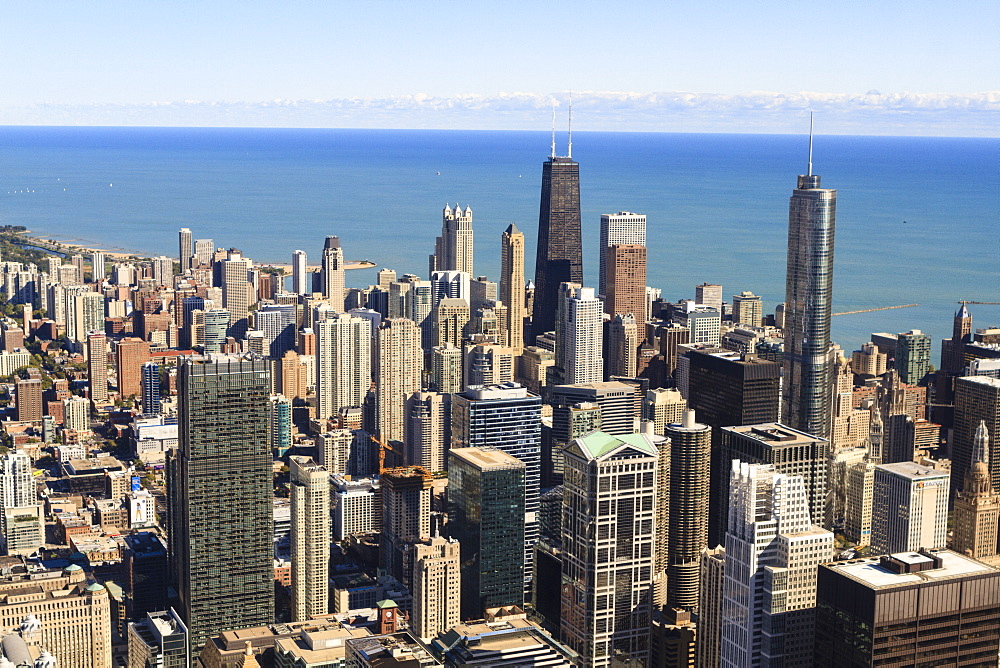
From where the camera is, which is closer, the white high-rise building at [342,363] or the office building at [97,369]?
the white high-rise building at [342,363]

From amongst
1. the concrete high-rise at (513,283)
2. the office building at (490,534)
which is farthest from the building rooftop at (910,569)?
the concrete high-rise at (513,283)

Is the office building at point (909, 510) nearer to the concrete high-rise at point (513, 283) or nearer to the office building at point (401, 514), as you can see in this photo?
the office building at point (401, 514)

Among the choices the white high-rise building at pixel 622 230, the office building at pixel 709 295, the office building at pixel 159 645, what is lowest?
the office building at pixel 159 645

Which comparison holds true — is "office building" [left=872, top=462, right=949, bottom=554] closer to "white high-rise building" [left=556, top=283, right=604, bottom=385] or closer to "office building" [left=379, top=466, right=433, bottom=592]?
"office building" [left=379, top=466, right=433, bottom=592]

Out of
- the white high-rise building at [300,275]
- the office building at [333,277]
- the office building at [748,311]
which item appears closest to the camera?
the office building at [748,311]

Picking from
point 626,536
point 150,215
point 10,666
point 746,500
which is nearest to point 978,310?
point 626,536

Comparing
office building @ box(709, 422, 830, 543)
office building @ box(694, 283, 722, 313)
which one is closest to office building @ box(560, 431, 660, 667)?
office building @ box(709, 422, 830, 543)
